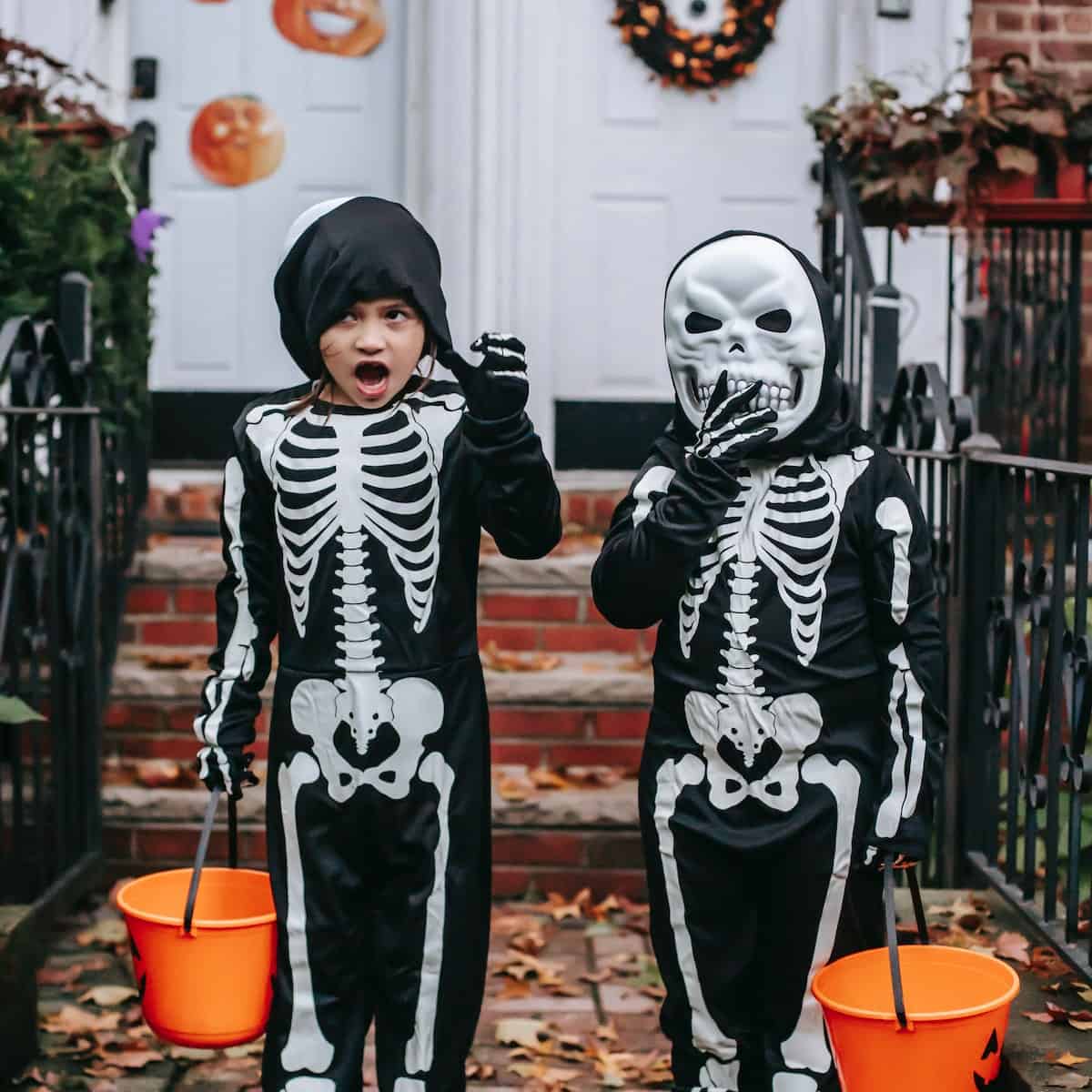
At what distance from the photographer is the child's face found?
247cm

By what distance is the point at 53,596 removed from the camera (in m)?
3.99

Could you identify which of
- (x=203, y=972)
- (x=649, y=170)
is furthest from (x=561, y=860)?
(x=649, y=170)

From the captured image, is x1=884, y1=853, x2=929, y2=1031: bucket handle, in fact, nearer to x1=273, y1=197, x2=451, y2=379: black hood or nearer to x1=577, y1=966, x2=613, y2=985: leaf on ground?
x1=273, y1=197, x2=451, y2=379: black hood

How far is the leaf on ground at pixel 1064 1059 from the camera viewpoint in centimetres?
263

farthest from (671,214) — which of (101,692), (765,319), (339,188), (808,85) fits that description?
(765,319)

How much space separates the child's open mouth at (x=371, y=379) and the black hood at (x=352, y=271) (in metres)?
0.08

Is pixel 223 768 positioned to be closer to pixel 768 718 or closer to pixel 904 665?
pixel 768 718

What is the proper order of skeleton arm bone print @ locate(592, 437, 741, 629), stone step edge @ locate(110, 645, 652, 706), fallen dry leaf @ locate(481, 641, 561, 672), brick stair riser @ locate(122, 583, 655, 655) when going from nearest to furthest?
skeleton arm bone print @ locate(592, 437, 741, 629), stone step edge @ locate(110, 645, 652, 706), fallen dry leaf @ locate(481, 641, 561, 672), brick stair riser @ locate(122, 583, 655, 655)

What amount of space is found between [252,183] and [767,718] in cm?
430

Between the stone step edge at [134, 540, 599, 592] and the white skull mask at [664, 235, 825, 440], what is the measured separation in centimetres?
248

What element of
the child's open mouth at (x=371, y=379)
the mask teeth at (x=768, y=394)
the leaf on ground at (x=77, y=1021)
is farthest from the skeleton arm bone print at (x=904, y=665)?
the leaf on ground at (x=77, y=1021)

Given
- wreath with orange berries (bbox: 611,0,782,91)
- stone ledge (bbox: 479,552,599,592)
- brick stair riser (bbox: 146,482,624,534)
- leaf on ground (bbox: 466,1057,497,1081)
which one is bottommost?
leaf on ground (bbox: 466,1057,497,1081)

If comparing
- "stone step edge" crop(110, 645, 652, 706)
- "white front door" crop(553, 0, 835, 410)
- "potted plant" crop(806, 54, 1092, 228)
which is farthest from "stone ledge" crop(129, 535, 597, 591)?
"potted plant" crop(806, 54, 1092, 228)

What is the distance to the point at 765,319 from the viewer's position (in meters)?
2.44
